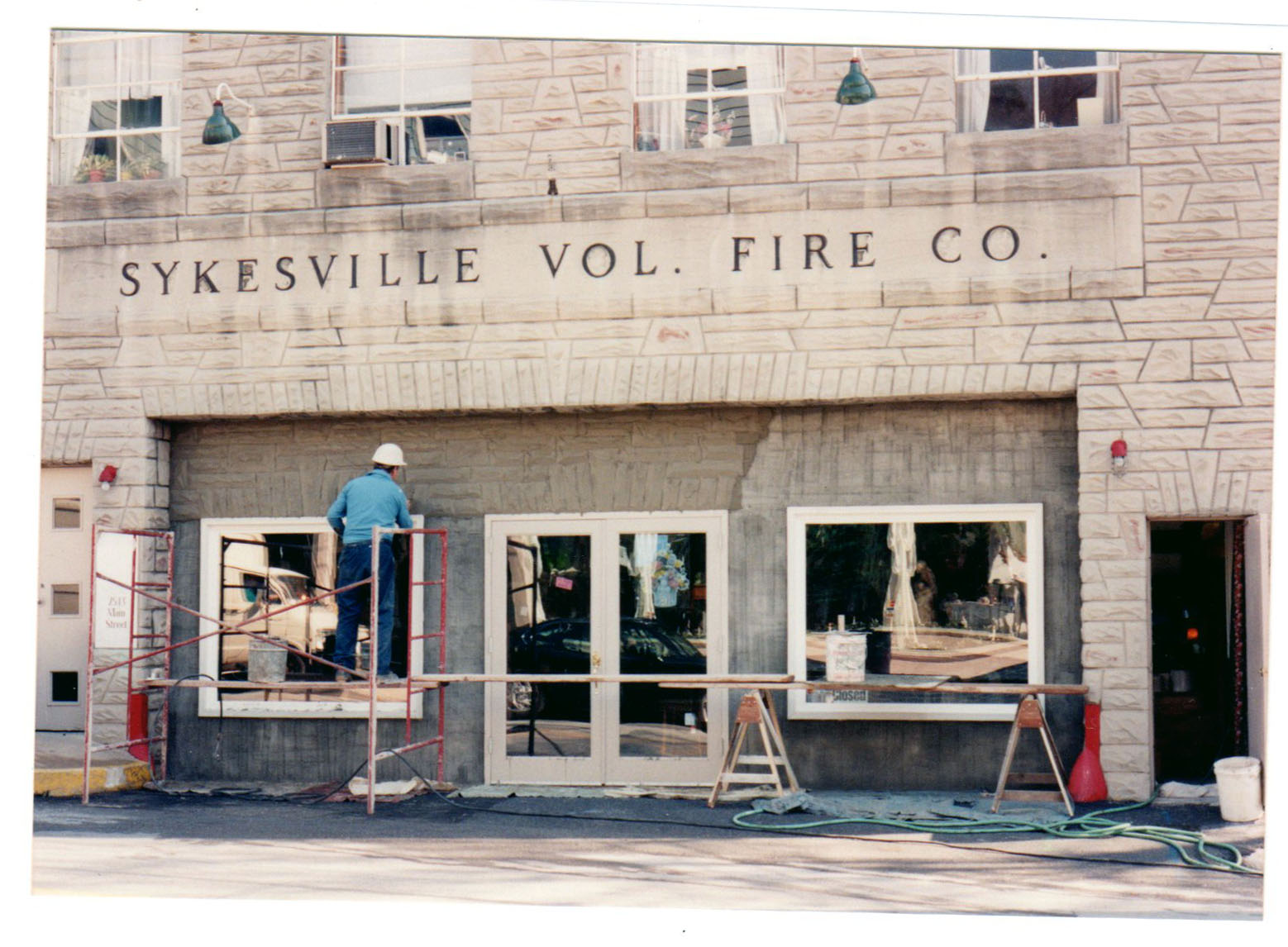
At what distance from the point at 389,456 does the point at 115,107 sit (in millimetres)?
3569

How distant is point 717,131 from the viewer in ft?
33.8

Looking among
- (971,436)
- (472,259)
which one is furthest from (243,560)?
(971,436)

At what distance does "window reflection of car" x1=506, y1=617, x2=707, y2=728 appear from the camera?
10.3 m

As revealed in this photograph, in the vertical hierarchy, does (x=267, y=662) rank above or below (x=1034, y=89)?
below

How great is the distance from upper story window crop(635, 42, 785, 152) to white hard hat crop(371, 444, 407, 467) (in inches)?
110

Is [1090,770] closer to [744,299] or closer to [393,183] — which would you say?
[744,299]

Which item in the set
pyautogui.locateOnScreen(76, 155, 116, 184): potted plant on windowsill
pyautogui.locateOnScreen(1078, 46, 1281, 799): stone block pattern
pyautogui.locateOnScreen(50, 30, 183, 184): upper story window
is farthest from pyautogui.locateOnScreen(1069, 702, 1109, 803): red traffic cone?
pyautogui.locateOnScreen(76, 155, 116, 184): potted plant on windowsill

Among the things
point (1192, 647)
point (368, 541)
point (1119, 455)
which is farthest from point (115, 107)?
point (1192, 647)

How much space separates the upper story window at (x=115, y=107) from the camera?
431 inches

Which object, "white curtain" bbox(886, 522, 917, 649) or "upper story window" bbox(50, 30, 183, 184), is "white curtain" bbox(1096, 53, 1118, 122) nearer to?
"white curtain" bbox(886, 522, 917, 649)

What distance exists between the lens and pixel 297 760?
10742mm

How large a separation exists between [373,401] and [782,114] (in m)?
3.59

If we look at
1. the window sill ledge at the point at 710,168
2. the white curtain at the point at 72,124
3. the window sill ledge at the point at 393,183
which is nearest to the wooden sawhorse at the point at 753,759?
the window sill ledge at the point at 710,168

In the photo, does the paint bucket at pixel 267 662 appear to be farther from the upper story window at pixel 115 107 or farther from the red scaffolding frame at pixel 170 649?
the upper story window at pixel 115 107
